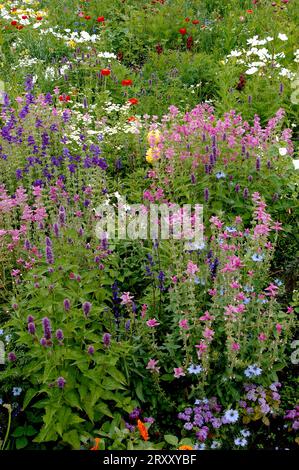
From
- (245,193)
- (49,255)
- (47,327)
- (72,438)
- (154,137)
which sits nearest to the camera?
(47,327)

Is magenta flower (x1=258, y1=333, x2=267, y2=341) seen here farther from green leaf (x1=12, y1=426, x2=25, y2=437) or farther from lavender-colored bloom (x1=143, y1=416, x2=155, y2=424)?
green leaf (x1=12, y1=426, x2=25, y2=437)

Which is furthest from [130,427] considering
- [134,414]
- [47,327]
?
[47,327]

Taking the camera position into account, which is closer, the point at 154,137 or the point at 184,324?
the point at 184,324

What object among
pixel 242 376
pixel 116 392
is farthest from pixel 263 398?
pixel 116 392

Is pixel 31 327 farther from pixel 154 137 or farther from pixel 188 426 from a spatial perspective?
pixel 154 137

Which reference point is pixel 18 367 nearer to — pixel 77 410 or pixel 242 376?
pixel 77 410

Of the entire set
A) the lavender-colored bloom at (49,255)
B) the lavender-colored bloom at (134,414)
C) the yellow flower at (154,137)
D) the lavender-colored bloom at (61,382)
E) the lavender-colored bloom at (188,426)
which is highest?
the yellow flower at (154,137)

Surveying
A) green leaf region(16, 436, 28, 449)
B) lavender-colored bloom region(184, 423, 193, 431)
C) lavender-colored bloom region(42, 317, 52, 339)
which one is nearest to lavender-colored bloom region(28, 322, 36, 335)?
lavender-colored bloom region(42, 317, 52, 339)

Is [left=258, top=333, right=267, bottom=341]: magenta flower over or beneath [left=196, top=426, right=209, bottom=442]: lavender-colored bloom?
over

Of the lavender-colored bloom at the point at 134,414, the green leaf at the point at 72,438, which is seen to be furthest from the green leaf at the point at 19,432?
the lavender-colored bloom at the point at 134,414

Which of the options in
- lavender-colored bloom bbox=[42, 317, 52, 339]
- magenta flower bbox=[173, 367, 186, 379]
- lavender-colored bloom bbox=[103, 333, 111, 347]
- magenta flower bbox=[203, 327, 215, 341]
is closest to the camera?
lavender-colored bloom bbox=[42, 317, 52, 339]

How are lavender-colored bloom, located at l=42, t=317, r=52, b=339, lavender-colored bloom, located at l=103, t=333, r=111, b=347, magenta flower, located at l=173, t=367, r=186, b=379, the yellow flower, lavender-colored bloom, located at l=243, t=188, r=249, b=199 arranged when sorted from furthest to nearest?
1. the yellow flower
2. lavender-colored bloom, located at l=243, t=188, r=249, b=199
3. magenta flower, located at l=173, t=367, r=186, b=379
4. lavender-colored bloom, located at l=103, t=333, r=111, b=347
5. lavender-colored bloom, located at l=42, t=317, r=52, b=339

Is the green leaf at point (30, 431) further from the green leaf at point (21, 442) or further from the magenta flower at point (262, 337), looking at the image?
the magenta flower at point (262, 337)

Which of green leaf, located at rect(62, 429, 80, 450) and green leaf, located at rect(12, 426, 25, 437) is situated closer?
green leaf, located at rect(62, 429, 80, 450)
